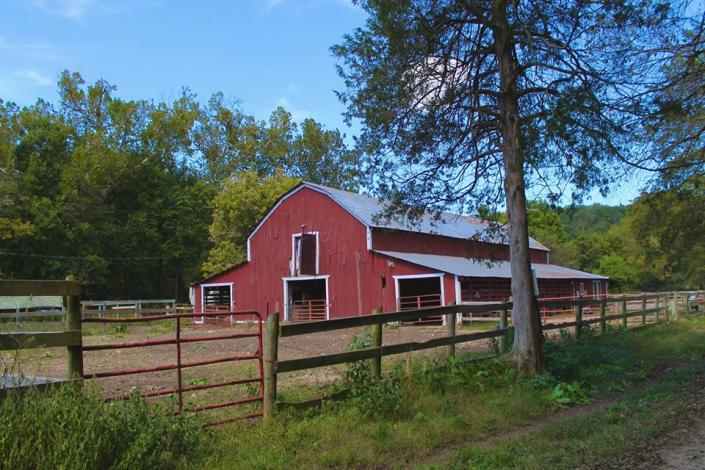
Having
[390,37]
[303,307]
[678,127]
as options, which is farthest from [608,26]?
[303,307]

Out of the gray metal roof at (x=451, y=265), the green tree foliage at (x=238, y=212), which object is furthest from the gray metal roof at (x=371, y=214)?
the green tree foliage at (x=238, y=212)

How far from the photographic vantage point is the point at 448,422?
652 cm

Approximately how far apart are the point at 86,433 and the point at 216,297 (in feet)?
114

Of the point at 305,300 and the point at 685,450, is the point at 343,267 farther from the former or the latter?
the point at 685,450

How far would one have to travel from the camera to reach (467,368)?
28.3 feet

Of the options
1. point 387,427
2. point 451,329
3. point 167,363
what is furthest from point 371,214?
point 387,427

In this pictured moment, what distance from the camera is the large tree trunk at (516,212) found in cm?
949

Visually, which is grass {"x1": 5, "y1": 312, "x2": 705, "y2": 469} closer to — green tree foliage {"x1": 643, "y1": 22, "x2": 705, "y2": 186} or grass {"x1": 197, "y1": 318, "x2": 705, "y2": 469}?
grass {"x1": 197, "y1": 318, "x2": 705, "y2": 469}

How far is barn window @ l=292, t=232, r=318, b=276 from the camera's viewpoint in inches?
1276

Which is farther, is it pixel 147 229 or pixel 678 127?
pixel 147 229

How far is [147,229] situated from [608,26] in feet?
155

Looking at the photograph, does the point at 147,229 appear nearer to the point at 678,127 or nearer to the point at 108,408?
the point at 678,127

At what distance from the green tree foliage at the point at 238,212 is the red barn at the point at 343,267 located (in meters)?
7.72

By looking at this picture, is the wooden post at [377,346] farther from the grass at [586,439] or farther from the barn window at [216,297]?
the barn window at [216,297]
